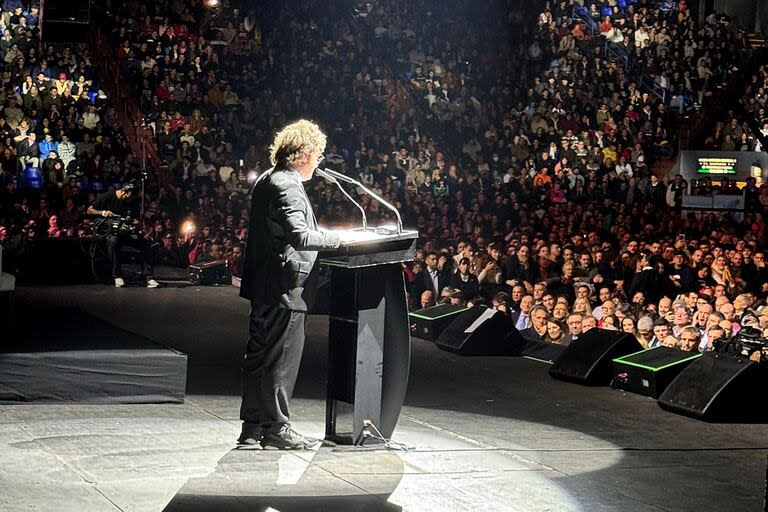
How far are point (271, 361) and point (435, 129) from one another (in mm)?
16901

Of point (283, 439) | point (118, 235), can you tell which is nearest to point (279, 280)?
point (283, 439)

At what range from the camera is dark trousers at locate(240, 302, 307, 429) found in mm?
5422

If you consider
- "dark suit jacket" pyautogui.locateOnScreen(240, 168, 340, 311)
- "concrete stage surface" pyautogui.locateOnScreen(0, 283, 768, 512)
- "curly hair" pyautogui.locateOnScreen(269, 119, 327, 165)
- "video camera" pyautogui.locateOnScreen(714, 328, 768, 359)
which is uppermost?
"curly hair" pyautogui.locateOnScreen(269, 119, 327, 165)

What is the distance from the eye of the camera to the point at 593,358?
8.04m

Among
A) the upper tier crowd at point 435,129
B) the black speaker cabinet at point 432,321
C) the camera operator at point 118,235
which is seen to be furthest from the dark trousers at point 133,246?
the black speaker cabinet at point 432,321

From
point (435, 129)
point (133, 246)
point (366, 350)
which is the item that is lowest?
point (133, 246)

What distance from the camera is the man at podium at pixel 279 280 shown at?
17.5 feet

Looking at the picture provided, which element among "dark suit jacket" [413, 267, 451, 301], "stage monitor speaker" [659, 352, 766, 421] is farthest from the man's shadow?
"dark suit jacket" [413, 267, 451, 301]

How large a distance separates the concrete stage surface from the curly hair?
1.35 meters

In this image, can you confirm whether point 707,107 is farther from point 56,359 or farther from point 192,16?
point 56,359

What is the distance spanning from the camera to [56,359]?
6609 millimetres

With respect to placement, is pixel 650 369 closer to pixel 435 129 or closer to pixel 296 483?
pixel 296 483

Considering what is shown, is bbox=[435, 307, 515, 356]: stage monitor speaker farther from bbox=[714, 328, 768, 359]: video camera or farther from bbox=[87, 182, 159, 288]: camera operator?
bbox=[87, 182, 159, 288]: camera operator

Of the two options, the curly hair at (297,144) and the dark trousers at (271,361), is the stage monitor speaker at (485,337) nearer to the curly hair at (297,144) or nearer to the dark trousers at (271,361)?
the dark trousers at (271,361)
